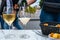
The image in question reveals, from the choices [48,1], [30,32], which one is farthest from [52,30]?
[48,1]

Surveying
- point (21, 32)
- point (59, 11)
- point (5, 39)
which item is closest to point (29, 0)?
point (59, 11)

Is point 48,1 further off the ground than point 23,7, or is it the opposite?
point 48,1

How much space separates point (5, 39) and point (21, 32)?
18 cm

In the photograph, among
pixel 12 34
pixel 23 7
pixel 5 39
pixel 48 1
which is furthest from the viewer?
pixel 23 7

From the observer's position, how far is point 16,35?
1085 millimetres

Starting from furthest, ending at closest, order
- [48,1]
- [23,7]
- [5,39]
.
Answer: [23,7]
[48,1]
[5,39]

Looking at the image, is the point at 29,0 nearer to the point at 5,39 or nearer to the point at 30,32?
the point at 30,32

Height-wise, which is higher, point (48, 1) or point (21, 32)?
point (48, 1)

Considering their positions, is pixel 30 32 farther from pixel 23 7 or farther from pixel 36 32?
pixel 23 7

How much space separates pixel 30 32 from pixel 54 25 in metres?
0.15

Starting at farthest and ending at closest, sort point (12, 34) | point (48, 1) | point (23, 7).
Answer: point (23, 7)
point (48, 1)
point (12, 34)

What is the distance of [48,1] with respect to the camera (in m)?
1.75

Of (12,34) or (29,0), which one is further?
(29,0)

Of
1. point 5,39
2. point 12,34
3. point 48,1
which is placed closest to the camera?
point 5,39
